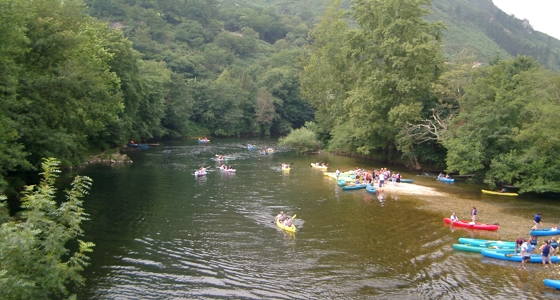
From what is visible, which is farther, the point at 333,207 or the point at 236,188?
the point at 236,188

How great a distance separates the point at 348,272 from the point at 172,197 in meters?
17.8

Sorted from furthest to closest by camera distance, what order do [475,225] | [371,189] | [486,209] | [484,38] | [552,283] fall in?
[484,38] → [371,189] → [486,209] → [475,225] → [552,283]

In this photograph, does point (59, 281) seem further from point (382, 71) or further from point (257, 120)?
point (257, 120)

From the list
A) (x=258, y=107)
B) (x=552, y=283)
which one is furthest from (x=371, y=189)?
(x=258, y=107)

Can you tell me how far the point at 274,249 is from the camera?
2172 centimetres

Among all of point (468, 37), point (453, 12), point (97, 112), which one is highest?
point (453, 12)

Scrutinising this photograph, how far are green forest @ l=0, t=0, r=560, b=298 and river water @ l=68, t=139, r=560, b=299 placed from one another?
3.43 m

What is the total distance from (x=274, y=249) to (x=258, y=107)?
84.6m

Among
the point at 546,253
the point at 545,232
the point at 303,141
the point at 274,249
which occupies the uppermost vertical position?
the point at 303,141

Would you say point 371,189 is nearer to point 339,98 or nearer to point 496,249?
point 496,249

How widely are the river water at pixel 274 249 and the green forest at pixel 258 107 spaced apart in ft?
11.3

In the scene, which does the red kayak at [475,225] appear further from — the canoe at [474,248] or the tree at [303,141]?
the tree at [303,141]

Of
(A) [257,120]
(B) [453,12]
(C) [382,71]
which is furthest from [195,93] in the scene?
(B) [453,12]

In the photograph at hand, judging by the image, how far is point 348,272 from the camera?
1880cm
